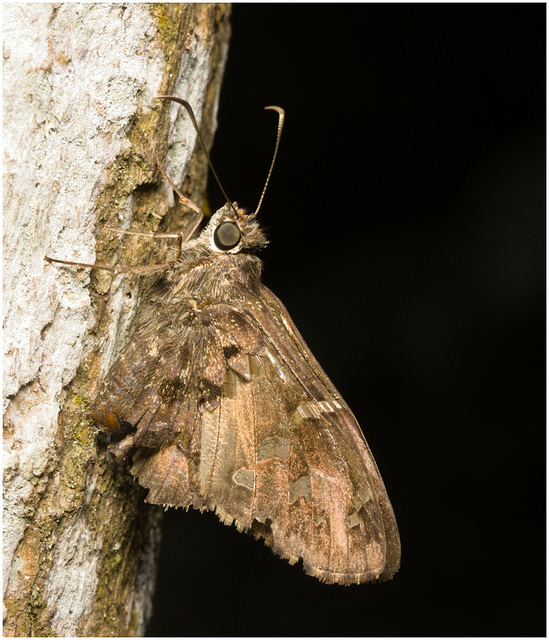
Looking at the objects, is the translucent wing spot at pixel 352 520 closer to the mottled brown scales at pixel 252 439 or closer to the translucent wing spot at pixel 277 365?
the mottled brown scales at pixel 252 439

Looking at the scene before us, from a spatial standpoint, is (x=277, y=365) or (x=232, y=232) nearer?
(x=277, y=365)

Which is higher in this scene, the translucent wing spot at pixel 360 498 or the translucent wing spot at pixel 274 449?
the translucent wing spot at pixel 274 449

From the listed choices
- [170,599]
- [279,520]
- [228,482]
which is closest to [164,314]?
[228,482]

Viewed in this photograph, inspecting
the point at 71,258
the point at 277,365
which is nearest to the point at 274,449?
the point at 277,365

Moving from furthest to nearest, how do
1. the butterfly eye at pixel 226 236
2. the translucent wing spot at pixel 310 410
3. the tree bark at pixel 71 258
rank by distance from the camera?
the butterfly eye at pixel 226 236 → the translucent wing spot at pixel 310 410 → the tree bark at pixel 71 258

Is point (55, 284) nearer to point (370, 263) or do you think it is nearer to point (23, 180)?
point (23, 180)

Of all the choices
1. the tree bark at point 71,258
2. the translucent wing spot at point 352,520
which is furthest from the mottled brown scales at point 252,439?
the tree bark at point 71,258

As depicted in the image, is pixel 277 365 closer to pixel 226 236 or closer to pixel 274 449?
pixel 274 449

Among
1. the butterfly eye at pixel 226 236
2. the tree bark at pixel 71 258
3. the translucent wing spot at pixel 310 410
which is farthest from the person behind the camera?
the butterfly eye at pixel 226 236
